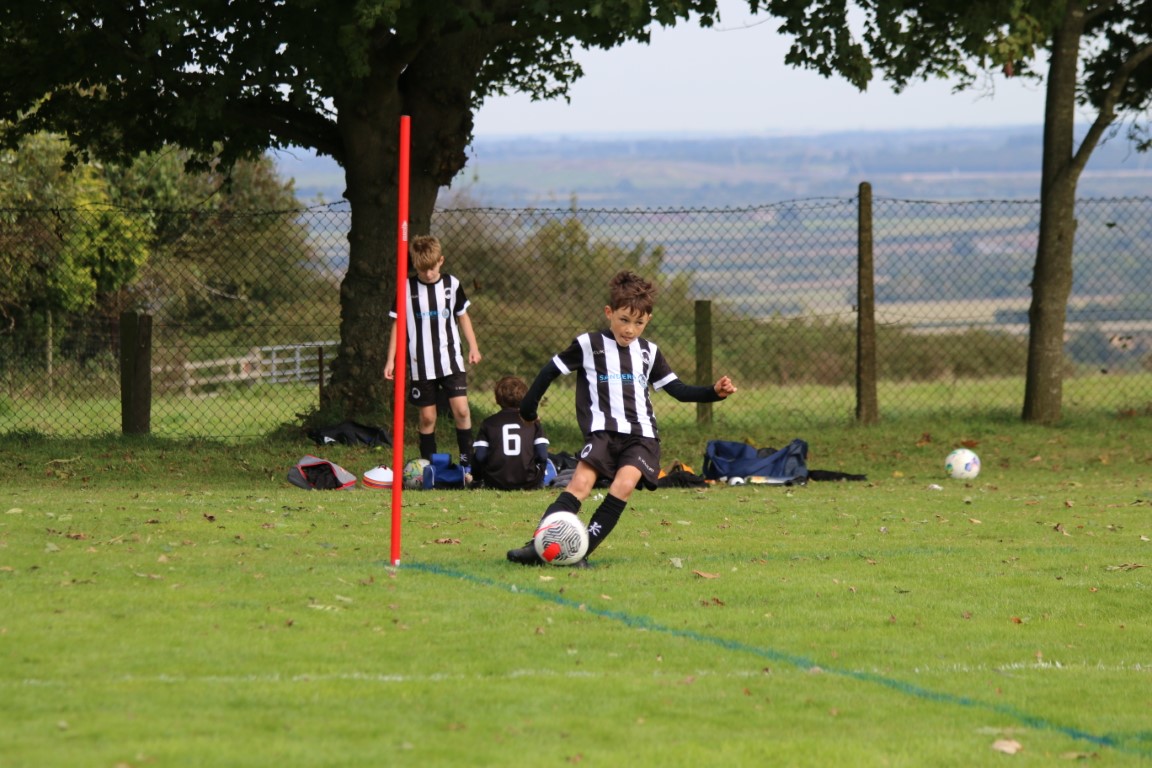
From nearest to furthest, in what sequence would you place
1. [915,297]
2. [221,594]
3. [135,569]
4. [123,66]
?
[221,594] → [135,569] → [123,66] → [915,297]

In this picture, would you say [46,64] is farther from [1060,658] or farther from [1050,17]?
[1060,658]

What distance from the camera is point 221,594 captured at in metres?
7.34

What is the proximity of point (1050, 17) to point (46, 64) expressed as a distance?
10.5 meters

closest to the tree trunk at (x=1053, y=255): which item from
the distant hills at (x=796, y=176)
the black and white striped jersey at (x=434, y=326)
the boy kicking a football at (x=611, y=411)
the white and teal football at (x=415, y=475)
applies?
the black and white striped jersey at (x=434, y=326)

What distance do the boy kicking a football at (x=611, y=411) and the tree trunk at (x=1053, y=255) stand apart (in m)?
10.7

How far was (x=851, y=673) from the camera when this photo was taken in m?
6.39

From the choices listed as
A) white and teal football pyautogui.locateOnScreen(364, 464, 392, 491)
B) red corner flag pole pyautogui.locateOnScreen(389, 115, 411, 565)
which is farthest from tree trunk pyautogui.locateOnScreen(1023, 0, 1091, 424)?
red corner flag pole pyautogui.locateOnScreen(389, 115, 411, 565)

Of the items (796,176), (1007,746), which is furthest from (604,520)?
(796,176)

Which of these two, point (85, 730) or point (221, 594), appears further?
point (221, 594)

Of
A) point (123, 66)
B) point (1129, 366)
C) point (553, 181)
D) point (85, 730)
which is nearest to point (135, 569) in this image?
point (85, 730)

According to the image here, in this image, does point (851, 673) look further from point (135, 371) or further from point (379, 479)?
point (135, 371)

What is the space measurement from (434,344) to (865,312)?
251 inches

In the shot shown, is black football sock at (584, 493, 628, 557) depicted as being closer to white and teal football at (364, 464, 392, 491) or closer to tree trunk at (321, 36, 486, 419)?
white and teal football at (364, 464, 392, 491)

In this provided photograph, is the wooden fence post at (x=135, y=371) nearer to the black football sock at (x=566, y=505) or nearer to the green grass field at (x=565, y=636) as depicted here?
the green grass field at (x=565, y=636)
